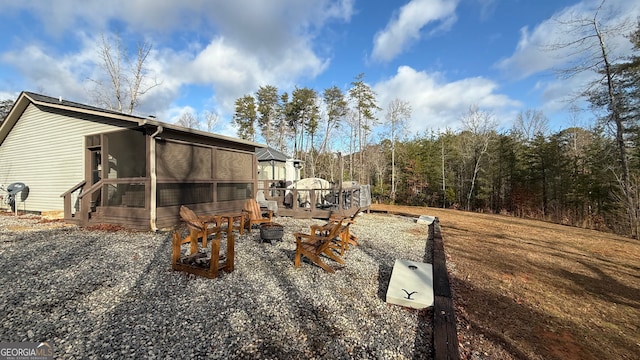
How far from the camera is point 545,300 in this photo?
3244mm

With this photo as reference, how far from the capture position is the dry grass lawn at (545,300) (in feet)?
7.49

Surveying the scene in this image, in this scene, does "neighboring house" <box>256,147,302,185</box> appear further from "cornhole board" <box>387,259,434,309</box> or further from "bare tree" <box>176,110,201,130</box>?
"bare tree" <box>176,110,201,130</box>

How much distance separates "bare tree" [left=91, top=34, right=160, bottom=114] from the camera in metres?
16.1

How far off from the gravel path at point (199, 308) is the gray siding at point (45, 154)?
4194mm

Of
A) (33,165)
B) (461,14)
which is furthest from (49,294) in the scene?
(461,14)

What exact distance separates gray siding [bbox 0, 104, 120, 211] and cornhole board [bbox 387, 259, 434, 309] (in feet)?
25.7

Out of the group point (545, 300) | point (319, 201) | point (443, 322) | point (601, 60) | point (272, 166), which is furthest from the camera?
point (272, 166)

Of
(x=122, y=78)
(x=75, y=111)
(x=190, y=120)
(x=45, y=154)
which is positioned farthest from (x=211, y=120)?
(x=75, y=111)

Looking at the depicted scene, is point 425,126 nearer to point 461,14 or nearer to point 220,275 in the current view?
point 461,14

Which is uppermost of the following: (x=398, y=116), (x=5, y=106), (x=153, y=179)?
(x=5, y=106)

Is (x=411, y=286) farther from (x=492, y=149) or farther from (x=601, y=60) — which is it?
(x=492, y=149)

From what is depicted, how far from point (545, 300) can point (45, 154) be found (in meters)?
13.1

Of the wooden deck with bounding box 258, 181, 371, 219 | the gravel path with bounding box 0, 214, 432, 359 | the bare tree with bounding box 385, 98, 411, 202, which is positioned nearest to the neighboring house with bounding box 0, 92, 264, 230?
the wooden deck with bounding box 258, 181, 371, 219

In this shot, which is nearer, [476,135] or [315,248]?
[315,248]
